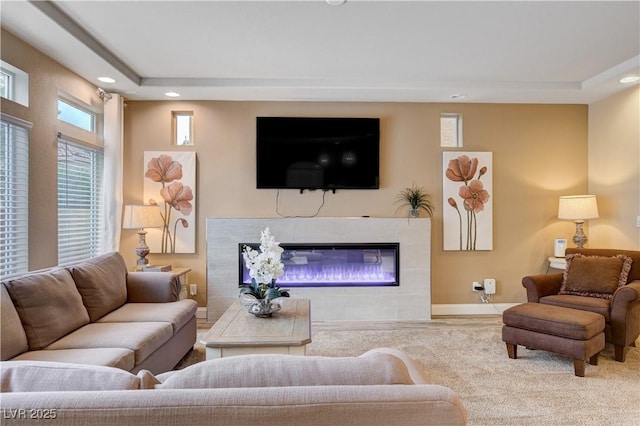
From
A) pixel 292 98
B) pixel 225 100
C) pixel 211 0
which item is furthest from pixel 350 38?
pixel 225 100

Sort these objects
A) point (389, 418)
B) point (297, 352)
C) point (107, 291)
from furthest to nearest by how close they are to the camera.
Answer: point (107, 291) < point (297, 352) < point (389, 418)

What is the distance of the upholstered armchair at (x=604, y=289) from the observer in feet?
10.1

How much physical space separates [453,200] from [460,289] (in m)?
1.12

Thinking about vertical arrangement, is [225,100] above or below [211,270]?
above

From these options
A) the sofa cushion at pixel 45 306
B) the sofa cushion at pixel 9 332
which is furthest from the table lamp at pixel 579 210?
the sofa cushion at pixel 9 332

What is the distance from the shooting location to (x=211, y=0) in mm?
2490

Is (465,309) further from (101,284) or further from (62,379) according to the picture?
(62,379)

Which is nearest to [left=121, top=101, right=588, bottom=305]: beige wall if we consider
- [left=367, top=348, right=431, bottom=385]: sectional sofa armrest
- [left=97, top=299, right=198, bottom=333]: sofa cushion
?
[left=97, top=299, right=198, bottom=333]: sofa cushion

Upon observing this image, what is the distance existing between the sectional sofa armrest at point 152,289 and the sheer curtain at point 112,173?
1.10 meters

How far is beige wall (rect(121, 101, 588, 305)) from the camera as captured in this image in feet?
14.6

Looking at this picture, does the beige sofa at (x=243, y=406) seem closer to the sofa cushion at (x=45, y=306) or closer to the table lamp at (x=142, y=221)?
the sofa cushion at (x=45, y=306)

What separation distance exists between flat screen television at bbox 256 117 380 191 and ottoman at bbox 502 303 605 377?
2219mm

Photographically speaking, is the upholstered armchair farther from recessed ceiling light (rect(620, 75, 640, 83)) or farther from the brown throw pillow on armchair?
recessed ceiling light (rect(620, 75, 640, 83))

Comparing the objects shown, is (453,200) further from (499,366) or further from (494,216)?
(499,366)
